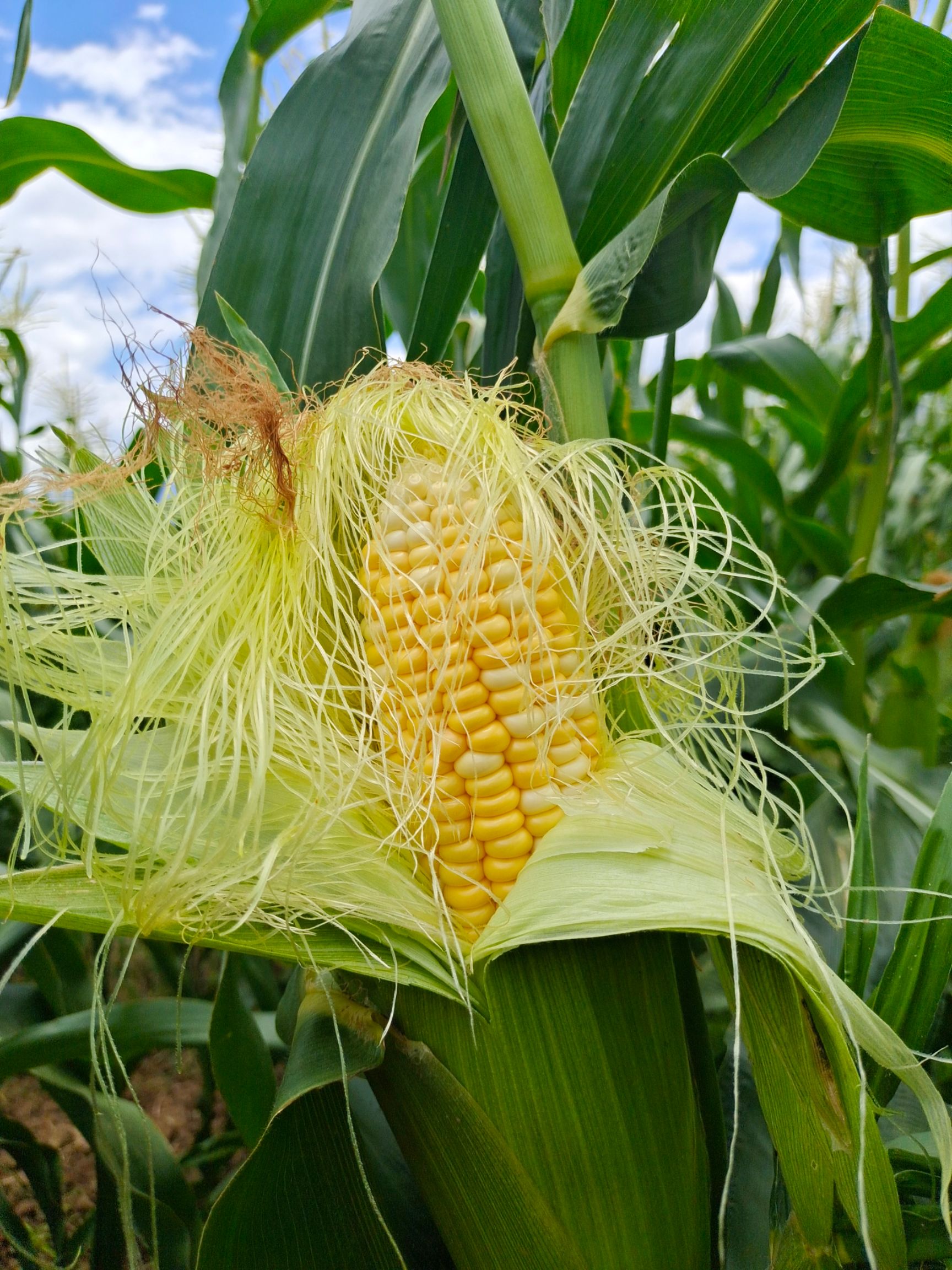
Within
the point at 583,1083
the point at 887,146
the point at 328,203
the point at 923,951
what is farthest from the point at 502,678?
the point at 887,146

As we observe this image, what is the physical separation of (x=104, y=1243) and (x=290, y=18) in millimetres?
1628

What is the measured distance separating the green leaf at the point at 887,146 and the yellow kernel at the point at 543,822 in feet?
2.75

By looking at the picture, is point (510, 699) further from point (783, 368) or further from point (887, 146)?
point (783, 368)

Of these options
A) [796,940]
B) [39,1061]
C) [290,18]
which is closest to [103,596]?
[39,1061]

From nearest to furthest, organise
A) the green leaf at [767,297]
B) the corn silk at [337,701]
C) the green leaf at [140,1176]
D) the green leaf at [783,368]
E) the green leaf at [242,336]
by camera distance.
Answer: the corn silk at [337,701], the green leaf at [242,336], the green leaf at [140,1176], the green leaf at [783,368], the green leaf at [767,297]

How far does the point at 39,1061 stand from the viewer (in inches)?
39.1

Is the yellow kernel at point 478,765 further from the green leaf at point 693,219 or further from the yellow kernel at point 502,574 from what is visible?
the green leaf at point 693,219

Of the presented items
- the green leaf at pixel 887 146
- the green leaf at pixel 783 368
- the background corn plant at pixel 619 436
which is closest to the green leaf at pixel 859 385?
the background corn plant at pixel 619 436

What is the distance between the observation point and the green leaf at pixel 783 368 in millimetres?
1602

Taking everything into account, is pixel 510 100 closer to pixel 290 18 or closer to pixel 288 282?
pixel 288 282

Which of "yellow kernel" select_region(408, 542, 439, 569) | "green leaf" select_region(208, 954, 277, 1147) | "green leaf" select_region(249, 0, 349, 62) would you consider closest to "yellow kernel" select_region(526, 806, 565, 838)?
"yellow kernel" select_region(408, 542, 439, 569)

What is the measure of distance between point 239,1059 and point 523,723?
0.54 metres

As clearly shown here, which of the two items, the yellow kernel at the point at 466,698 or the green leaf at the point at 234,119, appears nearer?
the yellow kernel at the point at 466,698

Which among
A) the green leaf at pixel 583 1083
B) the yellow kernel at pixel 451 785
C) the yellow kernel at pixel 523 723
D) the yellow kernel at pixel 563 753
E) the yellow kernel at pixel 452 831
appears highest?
the yellow kernel at pixel 523 723
